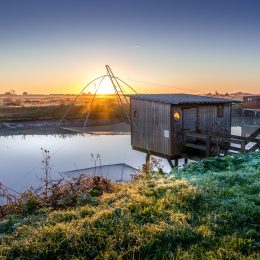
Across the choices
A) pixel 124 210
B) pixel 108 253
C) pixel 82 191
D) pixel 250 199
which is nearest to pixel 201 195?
pixel 250 199

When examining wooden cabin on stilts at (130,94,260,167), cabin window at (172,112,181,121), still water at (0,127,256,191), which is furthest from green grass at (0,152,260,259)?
cabin window at (172,112,181,121)

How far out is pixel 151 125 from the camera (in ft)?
65.1

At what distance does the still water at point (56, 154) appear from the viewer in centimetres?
1929

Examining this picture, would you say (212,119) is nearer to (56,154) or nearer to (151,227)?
(56,154)

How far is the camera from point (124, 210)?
18.9 feet

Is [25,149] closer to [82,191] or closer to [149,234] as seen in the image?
[82,191]

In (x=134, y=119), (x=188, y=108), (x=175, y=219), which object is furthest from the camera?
(x=134, y=119)

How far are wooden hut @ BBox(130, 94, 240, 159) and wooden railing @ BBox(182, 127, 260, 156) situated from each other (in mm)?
243

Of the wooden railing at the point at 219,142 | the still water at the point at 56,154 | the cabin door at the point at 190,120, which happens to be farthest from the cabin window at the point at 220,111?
the still water at the point at 56,154

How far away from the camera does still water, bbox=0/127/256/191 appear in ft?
63.3

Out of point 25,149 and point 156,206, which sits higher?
point 156,206

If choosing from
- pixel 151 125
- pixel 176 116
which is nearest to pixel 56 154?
pixel 151 125

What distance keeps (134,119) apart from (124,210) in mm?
15727

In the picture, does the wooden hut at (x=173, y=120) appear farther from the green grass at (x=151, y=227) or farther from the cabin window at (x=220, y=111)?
the green grass at (x=151, y=227)
